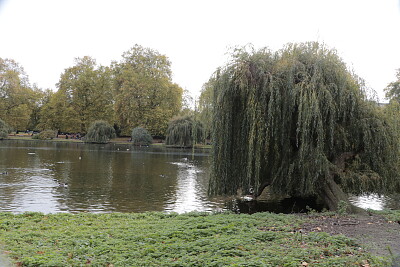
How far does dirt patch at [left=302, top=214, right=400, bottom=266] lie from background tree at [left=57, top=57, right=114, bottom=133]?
57.3 meters

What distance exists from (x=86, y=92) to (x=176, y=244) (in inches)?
2357

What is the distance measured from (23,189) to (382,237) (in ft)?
42.1

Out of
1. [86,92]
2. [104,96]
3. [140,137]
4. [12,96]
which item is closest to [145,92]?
[104,96]

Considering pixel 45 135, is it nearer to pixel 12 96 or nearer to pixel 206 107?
pixel 12 96

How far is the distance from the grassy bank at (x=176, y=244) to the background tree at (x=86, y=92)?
55.6 meters

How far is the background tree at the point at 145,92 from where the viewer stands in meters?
58.8

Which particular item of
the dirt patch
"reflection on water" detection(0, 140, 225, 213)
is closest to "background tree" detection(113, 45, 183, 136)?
"reflection on water" detection(0, 140, 225, 213)

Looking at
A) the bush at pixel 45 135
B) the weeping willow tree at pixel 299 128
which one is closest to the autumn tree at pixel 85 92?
the bush at pixel 45 135

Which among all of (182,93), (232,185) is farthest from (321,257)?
(182,93)

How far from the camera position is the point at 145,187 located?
16.0 metres

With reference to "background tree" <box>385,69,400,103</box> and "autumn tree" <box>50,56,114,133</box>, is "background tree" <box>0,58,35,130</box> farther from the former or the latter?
"background tree" <box>385,69,400,103</box>

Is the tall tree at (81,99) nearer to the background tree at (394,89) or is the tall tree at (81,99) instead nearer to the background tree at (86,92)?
the background tree at (86,92)

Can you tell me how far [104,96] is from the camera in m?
62.9

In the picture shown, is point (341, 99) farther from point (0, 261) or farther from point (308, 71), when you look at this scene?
point (0, 261)
